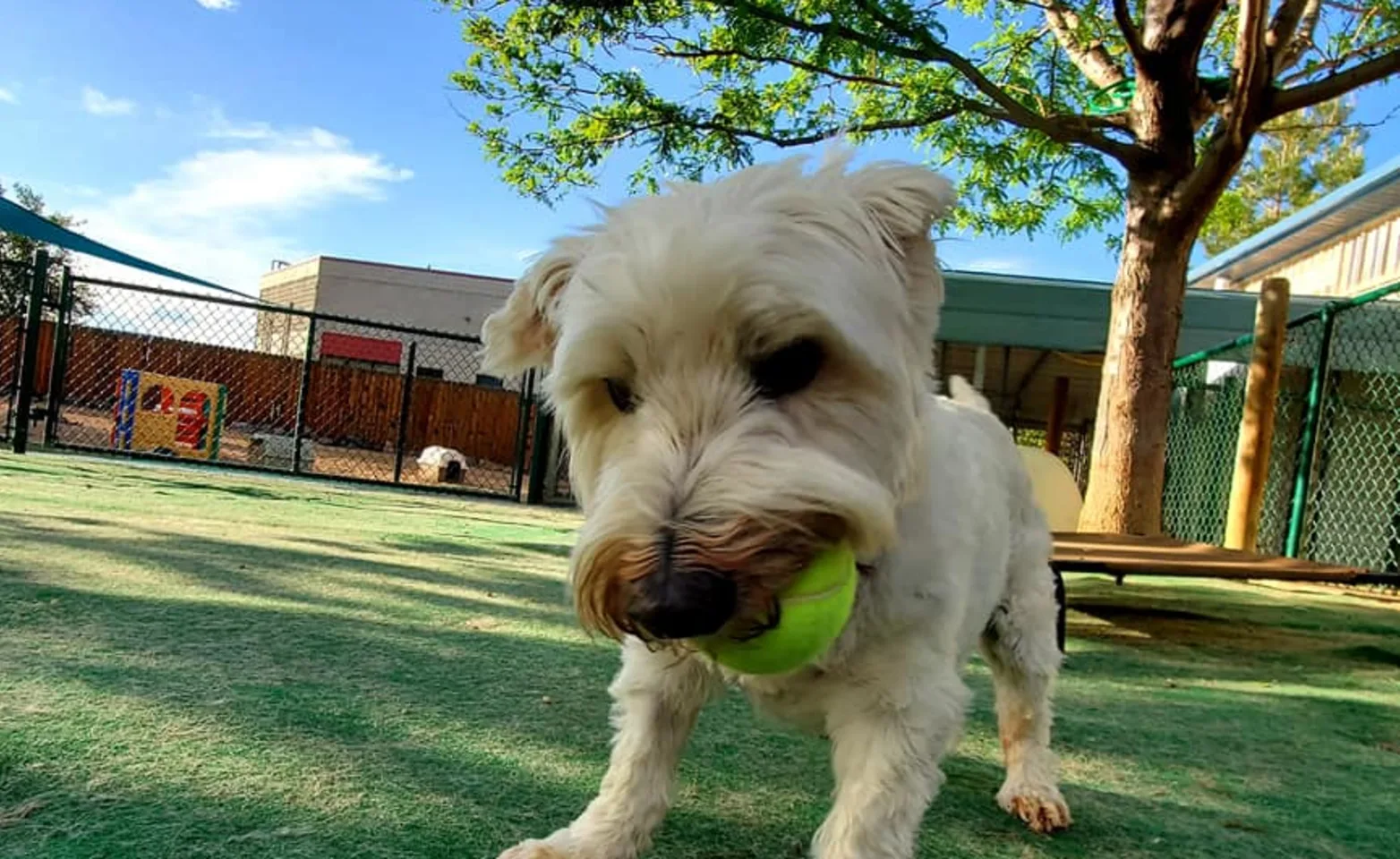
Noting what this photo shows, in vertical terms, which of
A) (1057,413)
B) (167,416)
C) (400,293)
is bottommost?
(167,416)

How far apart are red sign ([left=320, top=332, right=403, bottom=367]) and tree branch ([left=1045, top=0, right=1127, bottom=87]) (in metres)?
23.6

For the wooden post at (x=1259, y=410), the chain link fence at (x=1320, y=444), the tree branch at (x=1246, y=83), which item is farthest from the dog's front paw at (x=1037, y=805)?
the chain link fence at (x=1320, y=444)

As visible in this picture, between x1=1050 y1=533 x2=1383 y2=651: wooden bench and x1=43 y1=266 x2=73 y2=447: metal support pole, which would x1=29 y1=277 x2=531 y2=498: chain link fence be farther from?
x1=1050 y1=533 x2=1383 y2=651: wooden bench

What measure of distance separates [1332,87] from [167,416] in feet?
44.2

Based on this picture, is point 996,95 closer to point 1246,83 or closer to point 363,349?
point 1246,83

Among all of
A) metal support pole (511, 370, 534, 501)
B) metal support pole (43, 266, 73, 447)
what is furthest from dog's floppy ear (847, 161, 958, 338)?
metal support pole (43, 266, 73, 447)

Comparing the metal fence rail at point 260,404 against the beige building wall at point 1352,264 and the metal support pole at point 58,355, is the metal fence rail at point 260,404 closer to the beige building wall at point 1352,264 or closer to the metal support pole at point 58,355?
the metal support pole at point 58,355

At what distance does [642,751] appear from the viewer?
1.93 m

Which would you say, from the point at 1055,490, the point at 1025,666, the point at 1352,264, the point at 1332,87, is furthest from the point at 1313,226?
the point at 1025,666

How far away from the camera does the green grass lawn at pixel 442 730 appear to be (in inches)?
76.3

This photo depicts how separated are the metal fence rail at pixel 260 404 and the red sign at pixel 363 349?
247 inches

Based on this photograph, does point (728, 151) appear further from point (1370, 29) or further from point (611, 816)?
point (611, 816)

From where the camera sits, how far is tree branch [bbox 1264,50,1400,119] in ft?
24.8

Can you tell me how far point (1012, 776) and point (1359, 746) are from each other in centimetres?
173
